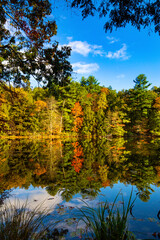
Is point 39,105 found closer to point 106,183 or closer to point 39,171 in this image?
point 39,171

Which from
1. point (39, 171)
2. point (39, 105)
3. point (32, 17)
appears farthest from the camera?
point (39, 105)

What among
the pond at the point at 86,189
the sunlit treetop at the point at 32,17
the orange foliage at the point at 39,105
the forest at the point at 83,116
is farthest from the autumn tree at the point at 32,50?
the orange foliage at the point at 39,105

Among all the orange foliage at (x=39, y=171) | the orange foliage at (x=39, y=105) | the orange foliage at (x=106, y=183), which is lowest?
the orange foliage at (x=39, y=171)

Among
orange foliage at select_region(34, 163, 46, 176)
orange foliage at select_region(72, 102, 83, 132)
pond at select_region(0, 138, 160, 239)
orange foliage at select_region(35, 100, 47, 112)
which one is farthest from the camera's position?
orange foliage at select_region(72, 102, 83, 132)

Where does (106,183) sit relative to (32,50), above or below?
below

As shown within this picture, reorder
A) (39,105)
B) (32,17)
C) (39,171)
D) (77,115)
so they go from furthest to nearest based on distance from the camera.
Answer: (77,115) < (39,105) < (39,171) < (32,17)

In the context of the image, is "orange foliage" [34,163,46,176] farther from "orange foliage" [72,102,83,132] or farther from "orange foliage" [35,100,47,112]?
"orange foliage" [72,102,83,132]

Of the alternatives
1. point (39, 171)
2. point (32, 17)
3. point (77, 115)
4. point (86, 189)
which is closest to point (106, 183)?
point (86, 189)

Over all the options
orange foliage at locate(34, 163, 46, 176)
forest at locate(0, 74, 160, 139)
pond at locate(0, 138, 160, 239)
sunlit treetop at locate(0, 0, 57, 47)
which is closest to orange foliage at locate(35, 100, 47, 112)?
forest at locate(0, 74, 160, 139)

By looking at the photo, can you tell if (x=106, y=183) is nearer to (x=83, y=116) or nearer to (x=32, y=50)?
(x=32, y=50)

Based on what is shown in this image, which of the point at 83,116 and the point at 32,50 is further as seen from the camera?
the point at 83,116

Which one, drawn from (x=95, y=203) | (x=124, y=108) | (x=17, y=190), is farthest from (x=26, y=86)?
(x=124, y=108)

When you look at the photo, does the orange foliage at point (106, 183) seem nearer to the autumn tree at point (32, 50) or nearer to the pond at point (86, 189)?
the pond at point (86, 189)

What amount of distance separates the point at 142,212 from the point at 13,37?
6.30 meters
